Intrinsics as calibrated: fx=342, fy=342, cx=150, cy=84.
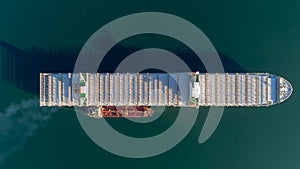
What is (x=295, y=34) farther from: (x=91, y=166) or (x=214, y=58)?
(x=91, y=166)

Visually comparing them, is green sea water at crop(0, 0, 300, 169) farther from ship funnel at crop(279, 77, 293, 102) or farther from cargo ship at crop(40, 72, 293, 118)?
cargo ship at crop(40, 72, 293, 118)

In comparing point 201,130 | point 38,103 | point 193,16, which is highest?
point 193,16

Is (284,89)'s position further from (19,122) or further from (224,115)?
(19,122)

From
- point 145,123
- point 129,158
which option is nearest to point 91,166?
point 129,158

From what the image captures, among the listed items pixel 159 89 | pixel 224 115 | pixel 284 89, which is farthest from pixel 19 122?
pixel 284 89

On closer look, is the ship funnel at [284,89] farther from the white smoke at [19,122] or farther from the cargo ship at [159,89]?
the white smoke at [19,122]

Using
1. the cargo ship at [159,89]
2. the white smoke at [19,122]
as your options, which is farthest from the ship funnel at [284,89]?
the white smoke at [19,122]
